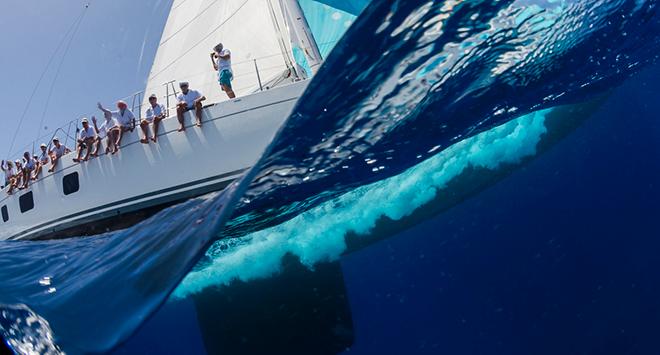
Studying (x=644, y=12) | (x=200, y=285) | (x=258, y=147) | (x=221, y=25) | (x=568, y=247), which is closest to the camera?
(x=644, y=12)

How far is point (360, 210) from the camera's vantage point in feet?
18.8

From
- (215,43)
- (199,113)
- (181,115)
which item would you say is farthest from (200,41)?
(199,113)

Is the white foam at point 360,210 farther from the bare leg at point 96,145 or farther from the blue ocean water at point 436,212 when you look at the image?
the bare leg at point 96,145

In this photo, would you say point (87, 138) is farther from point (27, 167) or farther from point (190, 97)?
point (27, 167)

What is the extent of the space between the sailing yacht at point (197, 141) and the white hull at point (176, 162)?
0.04ft

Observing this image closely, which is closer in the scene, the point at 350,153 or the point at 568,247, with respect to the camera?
the point at 350,153

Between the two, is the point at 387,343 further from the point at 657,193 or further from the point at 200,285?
the point at 657,193

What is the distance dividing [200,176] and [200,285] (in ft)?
6.32

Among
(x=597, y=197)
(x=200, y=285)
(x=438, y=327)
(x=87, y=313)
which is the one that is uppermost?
(x=87, y=313)

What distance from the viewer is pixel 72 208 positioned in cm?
692

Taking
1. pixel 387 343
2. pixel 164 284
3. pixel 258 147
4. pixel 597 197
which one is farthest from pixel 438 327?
pixel 164 284

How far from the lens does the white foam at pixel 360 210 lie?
5.45 meters

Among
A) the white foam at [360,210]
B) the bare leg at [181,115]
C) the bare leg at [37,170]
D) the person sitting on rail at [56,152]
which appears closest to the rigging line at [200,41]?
the person sitting on rail at [56,152]

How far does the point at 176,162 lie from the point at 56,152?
307 cm
